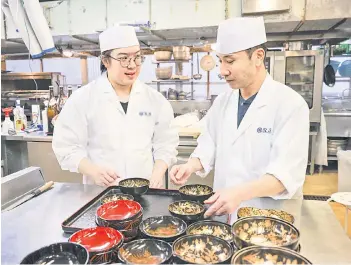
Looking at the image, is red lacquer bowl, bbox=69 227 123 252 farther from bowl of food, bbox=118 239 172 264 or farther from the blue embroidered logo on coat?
the blue embroidered logo on coat

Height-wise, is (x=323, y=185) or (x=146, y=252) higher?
(x=146, y=252)

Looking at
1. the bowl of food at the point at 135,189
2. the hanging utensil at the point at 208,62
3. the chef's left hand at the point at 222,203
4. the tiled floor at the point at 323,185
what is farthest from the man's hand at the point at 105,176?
the hanging utensil at the point at 208,62

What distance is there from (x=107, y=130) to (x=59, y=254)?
43.1 inches

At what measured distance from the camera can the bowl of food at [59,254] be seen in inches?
33.1

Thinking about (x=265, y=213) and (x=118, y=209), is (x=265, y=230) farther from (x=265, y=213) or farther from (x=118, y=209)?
(x=118, y=209)

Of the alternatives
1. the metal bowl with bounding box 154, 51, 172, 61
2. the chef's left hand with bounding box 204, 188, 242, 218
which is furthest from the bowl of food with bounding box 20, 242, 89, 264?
the metal bowl with bounding box 154, 51, 172, 61

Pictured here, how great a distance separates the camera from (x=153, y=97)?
2043 millimetres

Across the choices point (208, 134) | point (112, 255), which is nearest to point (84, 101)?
point (208, 134)

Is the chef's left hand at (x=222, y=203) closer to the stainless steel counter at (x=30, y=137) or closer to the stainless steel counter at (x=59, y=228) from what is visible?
the stainless steel counter at (x=59, y=228)

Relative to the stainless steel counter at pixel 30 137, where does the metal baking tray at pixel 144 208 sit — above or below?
above

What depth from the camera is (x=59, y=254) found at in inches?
34.4

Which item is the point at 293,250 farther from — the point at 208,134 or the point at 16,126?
the point at 16,126

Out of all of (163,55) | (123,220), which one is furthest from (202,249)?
(163,55)

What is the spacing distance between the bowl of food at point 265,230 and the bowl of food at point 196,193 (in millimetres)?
343
